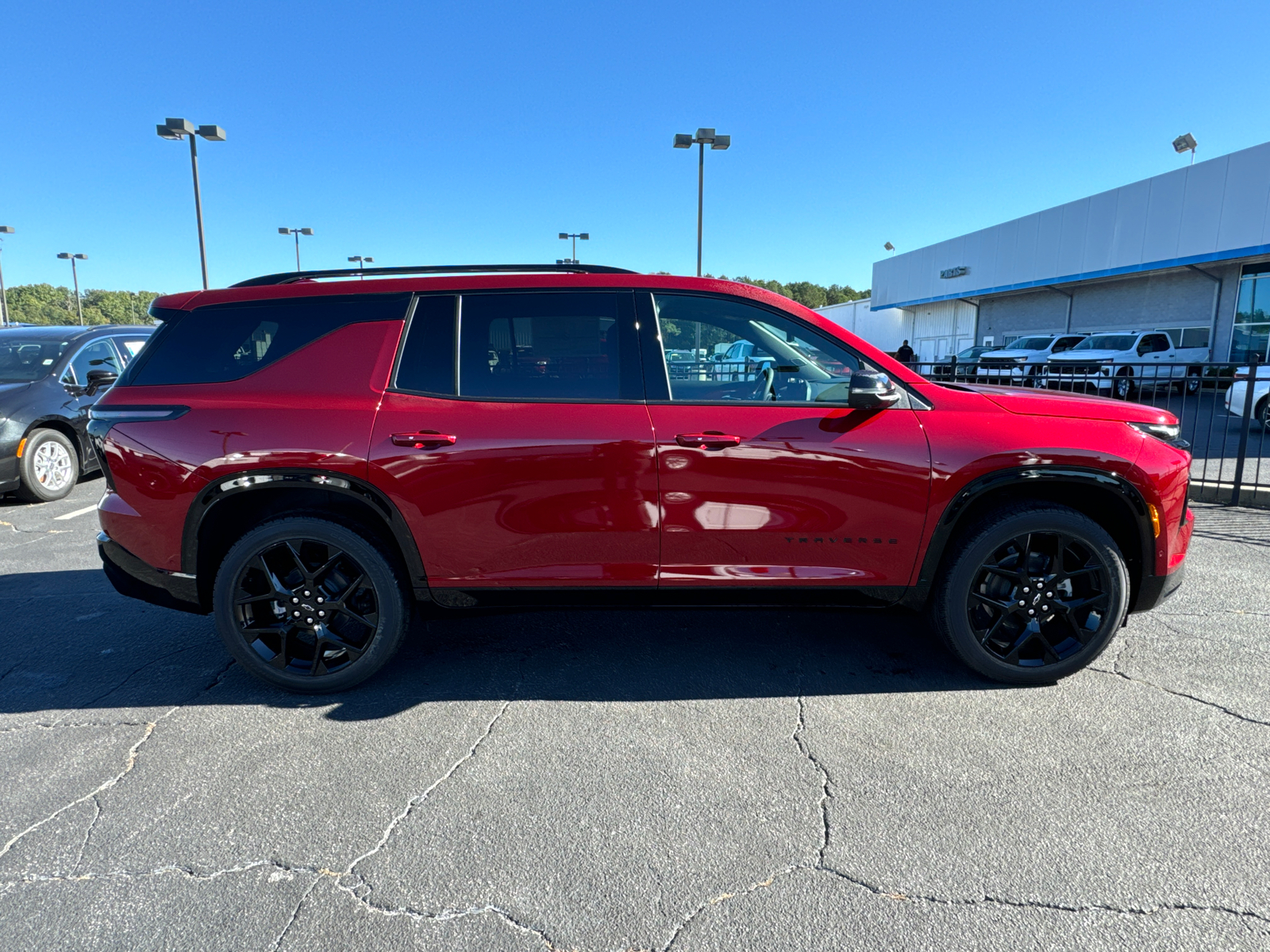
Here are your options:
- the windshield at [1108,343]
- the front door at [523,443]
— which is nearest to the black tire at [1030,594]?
the front door at [523,443]

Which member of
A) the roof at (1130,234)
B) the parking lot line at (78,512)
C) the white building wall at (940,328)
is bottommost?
the parking lot line at (78,512)

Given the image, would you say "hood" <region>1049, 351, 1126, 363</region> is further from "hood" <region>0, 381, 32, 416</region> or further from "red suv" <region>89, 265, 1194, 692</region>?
"hood" <region>0, 381, 32, 416</region>

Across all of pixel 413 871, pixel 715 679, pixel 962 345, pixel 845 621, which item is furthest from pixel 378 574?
pixel 962 345

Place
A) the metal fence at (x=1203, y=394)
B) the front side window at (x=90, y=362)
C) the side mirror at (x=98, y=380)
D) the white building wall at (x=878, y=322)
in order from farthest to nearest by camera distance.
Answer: the white building wall at (x=878, y=322) < the front side window at (x=90, y=362) < the side mirror at (x=98, y=380) < the metal fence at (x=1203, y=394)

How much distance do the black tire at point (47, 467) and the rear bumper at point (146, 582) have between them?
16.8 feet

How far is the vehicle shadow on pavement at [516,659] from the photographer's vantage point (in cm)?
329

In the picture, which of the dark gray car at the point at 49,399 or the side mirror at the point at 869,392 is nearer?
the side mirror at the point at 869,392

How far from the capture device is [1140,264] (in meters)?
25.0

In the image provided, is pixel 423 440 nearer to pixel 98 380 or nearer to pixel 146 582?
pixel 146 582

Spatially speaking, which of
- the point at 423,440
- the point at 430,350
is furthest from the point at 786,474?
the point at 430,350

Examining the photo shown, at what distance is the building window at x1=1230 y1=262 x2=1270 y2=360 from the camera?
21.9m

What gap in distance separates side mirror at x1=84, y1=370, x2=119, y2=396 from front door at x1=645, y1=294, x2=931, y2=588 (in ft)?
20.5

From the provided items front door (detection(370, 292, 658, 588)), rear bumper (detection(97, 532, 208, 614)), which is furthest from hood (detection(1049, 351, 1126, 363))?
rear bumper (detection(97, 532, 208, 614))

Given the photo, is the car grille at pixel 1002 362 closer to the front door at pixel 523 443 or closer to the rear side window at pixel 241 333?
the front door at pixel 523 443
